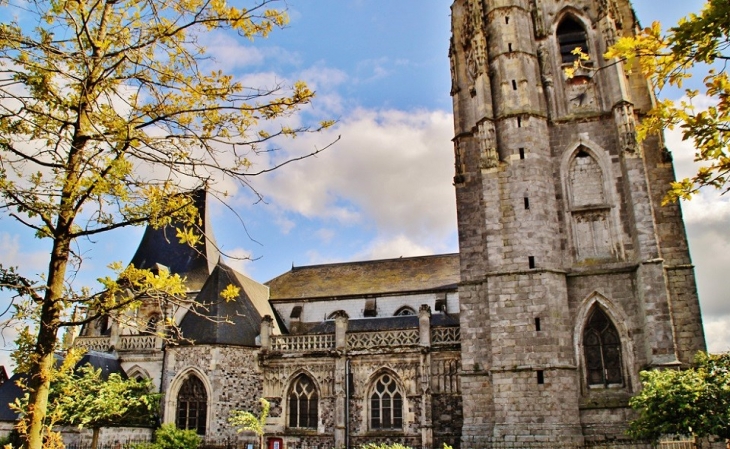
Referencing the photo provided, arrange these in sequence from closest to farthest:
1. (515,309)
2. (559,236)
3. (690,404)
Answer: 1. (690,404)
2. (515,309)
3. (559,236)

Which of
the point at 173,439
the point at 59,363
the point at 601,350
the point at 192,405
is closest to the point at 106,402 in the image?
the point at 173,439

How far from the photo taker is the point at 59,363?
23.4 m

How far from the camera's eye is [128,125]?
563 cm

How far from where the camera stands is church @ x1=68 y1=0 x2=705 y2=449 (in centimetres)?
1783

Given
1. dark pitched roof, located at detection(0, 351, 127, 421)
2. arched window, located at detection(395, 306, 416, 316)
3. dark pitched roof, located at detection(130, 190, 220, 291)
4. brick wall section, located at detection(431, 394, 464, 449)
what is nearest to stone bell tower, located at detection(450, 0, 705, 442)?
brick wall section, located at detection(431, 394, 464, 449)

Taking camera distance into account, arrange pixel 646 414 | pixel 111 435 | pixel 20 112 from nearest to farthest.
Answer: pixel 20 112 → pixel 646 414 → pixel 111 435

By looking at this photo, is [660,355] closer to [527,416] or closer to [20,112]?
[527,416]

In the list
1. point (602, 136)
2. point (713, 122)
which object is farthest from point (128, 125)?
point (602, 136)

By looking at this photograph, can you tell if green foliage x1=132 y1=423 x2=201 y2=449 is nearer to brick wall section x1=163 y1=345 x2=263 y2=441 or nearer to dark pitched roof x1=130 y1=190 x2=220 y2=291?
brick wall section x1=163 y1=345 x2=263 y2=441

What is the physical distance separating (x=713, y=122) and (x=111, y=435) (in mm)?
21655

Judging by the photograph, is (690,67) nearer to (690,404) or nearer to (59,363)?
(690,404)

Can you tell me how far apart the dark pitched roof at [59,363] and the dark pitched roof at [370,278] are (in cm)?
819

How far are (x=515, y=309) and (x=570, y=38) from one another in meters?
10.4

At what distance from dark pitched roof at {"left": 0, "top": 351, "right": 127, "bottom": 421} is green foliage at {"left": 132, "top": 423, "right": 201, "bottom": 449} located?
4057 millimetres
